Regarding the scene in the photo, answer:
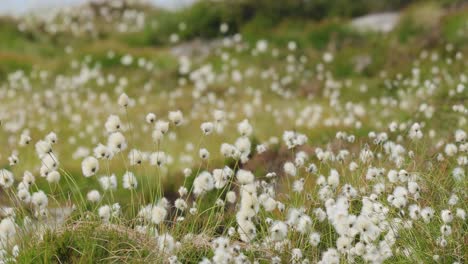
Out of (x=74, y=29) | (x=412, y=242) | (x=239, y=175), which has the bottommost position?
(x=74, y=29)

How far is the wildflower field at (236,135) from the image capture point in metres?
4.36

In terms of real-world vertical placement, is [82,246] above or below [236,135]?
above

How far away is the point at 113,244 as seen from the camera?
433cm

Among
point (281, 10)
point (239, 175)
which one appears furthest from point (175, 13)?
point (239, 175)

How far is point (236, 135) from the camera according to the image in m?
10.1

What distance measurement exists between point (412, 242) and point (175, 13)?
1660 cm

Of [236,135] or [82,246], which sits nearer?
[82,246]

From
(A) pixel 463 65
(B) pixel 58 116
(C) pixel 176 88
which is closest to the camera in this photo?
(A) pixel 463 65

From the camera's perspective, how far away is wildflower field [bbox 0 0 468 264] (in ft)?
14.3

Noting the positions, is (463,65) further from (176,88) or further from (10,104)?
(10,104)

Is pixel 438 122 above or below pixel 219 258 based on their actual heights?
below

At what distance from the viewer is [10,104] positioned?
14.9 metres

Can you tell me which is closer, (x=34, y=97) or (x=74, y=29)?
(x=34, y=97)

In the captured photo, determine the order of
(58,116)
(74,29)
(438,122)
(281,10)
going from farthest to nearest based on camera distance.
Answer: (74,29) → (281,10) → (58,116) → (438,122)
